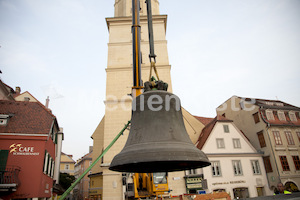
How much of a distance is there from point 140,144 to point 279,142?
79.7 ft

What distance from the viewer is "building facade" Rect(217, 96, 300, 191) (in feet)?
69.2

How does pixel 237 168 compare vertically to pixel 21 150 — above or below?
below

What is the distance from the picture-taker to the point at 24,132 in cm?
1473

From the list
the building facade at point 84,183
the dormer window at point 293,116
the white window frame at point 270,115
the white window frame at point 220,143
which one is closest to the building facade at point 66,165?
the building facade at point 84,183

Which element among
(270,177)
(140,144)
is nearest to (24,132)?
(140,144)

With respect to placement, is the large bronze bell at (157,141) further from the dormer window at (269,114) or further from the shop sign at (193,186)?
the dormer window at (269,114)

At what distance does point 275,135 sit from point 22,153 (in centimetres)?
2380

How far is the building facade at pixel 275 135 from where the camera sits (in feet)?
69.2

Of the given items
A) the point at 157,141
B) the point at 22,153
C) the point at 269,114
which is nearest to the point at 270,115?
the point at 269,114

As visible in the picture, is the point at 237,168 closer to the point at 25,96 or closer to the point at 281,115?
the point at 281,115

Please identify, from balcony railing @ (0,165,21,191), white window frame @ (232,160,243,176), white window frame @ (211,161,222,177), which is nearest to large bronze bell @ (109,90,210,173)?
balcony railing @ (0,165,21,191)

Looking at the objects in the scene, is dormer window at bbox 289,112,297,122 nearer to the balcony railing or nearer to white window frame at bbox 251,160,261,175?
white window frame at bbox 251,160,261,175

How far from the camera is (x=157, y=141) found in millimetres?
3016

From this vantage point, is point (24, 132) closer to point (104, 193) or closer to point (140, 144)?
point (104, 193)
